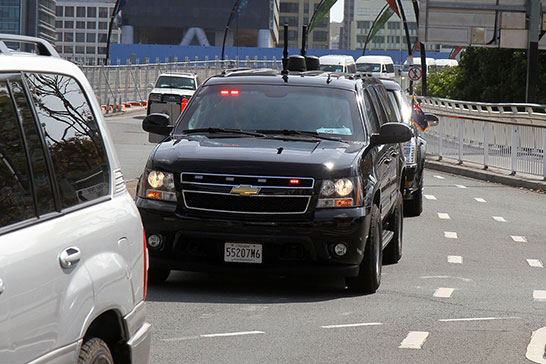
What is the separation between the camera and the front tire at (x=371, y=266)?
9.74 m

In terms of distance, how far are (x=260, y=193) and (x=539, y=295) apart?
2634mm

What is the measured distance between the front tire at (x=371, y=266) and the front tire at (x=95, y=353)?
518 centimetres

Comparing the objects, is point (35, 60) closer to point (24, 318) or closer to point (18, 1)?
point (24, 318)

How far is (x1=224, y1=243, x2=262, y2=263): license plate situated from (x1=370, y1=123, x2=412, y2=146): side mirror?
169 centimetres

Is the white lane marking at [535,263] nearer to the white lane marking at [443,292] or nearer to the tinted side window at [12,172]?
the white lane marking at [443,292]

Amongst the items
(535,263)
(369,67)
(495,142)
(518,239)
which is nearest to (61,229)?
(535,263)

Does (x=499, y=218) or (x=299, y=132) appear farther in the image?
(x=499, y=218)

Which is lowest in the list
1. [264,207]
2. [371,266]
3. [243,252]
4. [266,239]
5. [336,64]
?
[371,266]

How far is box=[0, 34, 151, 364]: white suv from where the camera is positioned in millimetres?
3852

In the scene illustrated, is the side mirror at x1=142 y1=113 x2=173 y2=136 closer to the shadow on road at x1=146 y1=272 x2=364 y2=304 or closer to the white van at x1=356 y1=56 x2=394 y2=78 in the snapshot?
the shadow on road at x1=146 y1=272 x2=364 y2=304

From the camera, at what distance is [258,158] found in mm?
9500

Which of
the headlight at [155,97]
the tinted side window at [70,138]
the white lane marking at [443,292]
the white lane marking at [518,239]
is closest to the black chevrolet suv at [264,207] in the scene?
the white lane marking at [443,292]

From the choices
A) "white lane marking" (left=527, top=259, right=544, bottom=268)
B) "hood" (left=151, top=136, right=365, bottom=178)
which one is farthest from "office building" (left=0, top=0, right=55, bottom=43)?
"hood" (left=151, top=136, right=365, bottom=178)

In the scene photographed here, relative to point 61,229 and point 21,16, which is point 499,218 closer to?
point 61,229
